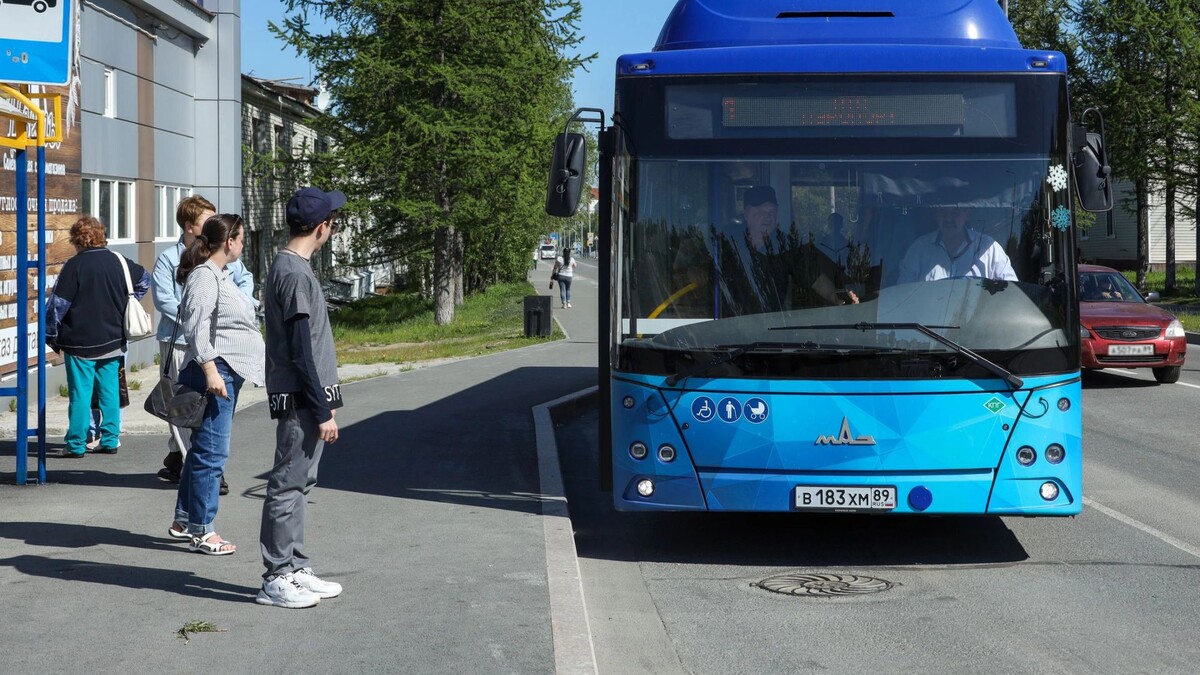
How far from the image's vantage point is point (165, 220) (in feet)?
74.3

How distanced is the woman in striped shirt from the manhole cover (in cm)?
279

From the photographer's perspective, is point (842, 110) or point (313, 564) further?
point (842, 110)

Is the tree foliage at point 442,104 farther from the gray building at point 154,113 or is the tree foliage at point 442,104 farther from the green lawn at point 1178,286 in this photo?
the green lawn at point 1178,286

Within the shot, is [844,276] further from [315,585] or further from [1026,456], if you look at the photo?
[315,585]

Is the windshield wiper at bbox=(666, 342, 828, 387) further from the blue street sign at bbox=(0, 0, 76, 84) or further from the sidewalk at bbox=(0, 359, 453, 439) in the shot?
the sidewalk at bbox=(0, 359, 453, 439)

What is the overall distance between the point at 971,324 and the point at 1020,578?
52.8 inches

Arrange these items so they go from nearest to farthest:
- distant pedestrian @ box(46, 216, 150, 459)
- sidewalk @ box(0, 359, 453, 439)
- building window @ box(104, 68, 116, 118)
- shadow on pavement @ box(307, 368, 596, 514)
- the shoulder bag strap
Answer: shadow on pavement @ box(307, 368, 596, 514)
distant pedestrian @ box(46, 216, 150, 459)
the shoulder bag strap
sidewalk @ box(0, 359, 453, 439)
building window @ box(104, 68, 116, 118)

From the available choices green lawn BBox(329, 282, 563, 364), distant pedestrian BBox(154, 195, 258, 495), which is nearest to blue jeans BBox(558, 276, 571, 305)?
green lawn BBox(329, 282, 563, 364)

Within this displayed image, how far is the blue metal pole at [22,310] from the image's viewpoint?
345 inches

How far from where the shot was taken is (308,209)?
5.80 metres

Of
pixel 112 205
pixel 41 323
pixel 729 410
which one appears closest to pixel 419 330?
pixel 112 205

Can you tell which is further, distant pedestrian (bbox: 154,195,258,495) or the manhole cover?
distant pedestrian (bbox: 154,195,258,495)

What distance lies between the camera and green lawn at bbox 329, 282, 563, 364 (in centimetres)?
2706

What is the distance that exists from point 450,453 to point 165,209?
13.8 meters
